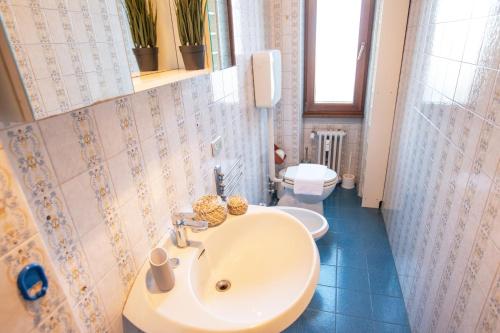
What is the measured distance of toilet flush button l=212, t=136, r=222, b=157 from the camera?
1418mm

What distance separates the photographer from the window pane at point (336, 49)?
2564 mm

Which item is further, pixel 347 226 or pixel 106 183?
pixel 347 226

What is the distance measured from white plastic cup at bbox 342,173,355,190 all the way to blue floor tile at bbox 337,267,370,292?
3.72 ft

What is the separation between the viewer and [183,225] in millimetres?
1028

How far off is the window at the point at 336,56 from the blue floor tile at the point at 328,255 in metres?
1.32

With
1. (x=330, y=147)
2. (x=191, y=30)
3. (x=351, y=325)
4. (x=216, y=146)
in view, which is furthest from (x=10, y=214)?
(x=330, y=147)

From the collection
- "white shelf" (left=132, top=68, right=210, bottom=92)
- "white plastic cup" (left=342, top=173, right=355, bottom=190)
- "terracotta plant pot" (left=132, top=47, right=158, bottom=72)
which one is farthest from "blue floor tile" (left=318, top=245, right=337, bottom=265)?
"terracotta plant pot" (left=132, top=47, right=158, bottom=72)

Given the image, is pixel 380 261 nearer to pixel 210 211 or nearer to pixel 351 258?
pixel 351 258

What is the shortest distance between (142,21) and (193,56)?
0.62 feet

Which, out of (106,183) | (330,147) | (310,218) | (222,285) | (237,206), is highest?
(106,183)

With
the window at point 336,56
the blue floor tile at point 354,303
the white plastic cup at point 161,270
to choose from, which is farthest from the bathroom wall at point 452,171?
the white plastic cup at point 161,270

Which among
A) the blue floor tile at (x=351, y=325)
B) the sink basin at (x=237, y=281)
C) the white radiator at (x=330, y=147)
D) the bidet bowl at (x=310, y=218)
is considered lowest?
the blue floor tile at (x=351, y=325)

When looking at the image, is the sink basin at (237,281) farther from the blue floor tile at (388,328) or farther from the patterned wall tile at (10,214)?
the blue floor tile at (388,328)

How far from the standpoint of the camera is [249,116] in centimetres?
201
